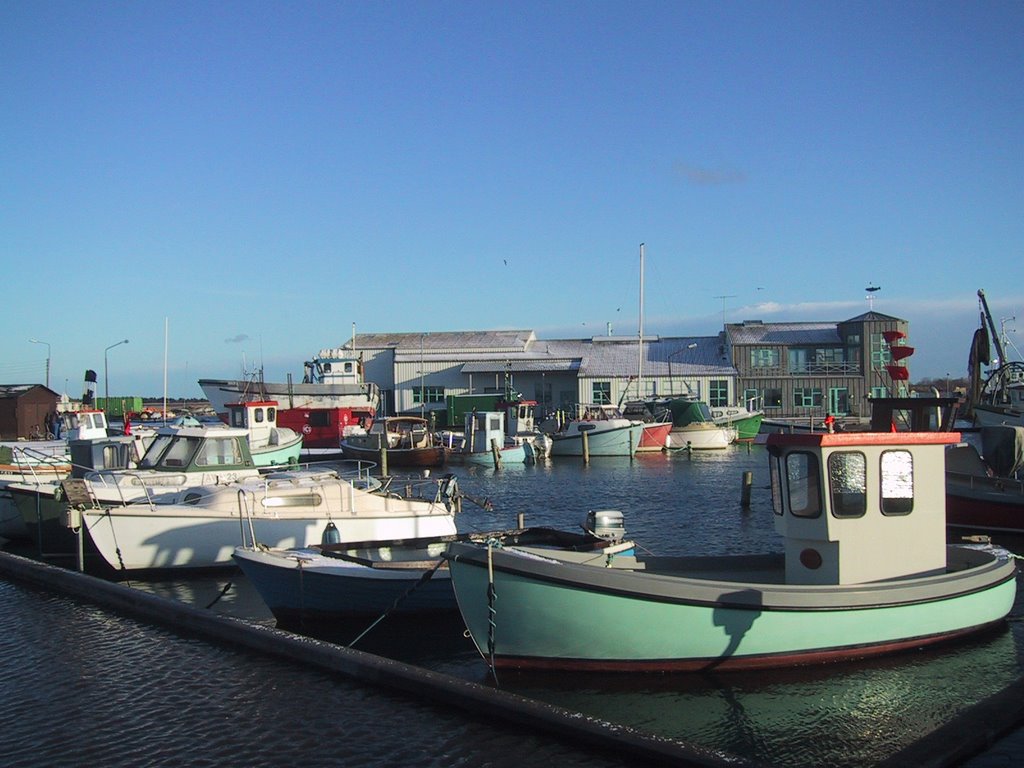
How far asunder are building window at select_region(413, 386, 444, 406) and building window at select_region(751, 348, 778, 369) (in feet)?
74.9

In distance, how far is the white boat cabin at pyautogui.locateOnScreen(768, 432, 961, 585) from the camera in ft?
38.0

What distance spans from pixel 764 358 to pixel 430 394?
80.3 ft

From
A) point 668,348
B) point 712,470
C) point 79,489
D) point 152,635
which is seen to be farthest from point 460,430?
point 152,635

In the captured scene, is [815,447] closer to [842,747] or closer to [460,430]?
[842,747]

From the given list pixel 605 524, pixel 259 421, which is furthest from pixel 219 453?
pixel 259 421

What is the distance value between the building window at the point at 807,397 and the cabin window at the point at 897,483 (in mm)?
54421

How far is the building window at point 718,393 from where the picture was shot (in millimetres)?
65562

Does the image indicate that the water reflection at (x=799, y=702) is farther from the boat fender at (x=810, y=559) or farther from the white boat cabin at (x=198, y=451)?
the white boat cabin at (x=198, y=451)

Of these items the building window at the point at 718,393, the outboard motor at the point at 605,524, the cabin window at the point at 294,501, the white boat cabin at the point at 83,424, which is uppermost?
the building window at the point at 718,393

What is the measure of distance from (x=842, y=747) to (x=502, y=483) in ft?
94.6

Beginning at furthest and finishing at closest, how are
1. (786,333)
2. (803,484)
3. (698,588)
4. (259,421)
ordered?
(786,333), (259,421), (803,484), (698,588)

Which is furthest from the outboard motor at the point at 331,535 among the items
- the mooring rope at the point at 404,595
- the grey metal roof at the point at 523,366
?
the grey metal roof at the point at 523,366

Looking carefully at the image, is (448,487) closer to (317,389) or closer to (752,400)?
(317,389)

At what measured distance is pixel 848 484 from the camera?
11625 mm
